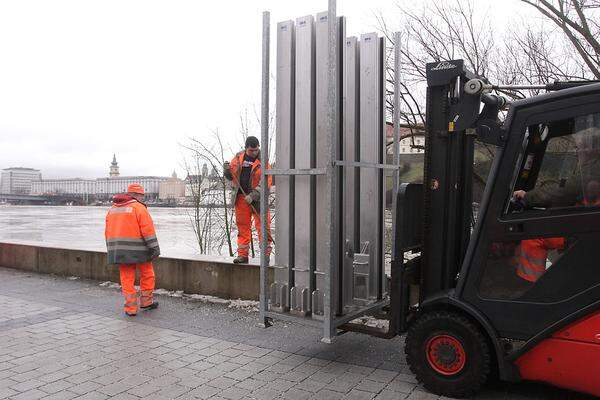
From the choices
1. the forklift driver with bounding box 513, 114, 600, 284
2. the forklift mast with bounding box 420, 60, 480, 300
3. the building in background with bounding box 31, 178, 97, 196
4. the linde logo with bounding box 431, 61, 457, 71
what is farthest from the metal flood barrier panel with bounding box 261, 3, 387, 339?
the building in background with bounding box 31, 178, 97, 196

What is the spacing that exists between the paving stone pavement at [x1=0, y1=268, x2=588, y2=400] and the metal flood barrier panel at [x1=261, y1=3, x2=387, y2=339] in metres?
0.50

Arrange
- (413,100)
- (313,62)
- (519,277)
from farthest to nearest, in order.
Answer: (413,100), (313,62), (519,277)

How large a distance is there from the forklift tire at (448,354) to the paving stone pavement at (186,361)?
0.20m

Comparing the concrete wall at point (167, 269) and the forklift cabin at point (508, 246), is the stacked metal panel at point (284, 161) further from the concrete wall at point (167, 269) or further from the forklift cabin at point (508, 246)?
the concrete wall at point (167, 269)

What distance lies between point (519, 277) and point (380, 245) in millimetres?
1629

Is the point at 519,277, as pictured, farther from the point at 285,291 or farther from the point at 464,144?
the point at 285,291

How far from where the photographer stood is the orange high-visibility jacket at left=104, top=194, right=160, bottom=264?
6.69 m

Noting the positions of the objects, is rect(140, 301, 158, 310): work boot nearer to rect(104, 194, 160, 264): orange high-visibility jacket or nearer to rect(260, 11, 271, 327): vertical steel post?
rect(104, 194, 160, 264): orange high-visibility jacket

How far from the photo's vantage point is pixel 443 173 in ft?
13.8

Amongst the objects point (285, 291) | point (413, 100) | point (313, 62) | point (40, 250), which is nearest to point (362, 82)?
point (313, 62)

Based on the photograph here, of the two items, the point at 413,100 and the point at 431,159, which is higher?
the point at 413,100

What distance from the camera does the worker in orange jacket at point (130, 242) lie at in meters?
6.69

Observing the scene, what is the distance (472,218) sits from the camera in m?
4.68

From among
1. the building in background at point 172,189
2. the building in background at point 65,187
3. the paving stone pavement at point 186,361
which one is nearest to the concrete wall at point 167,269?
the paving stone pavement at point 186,361
